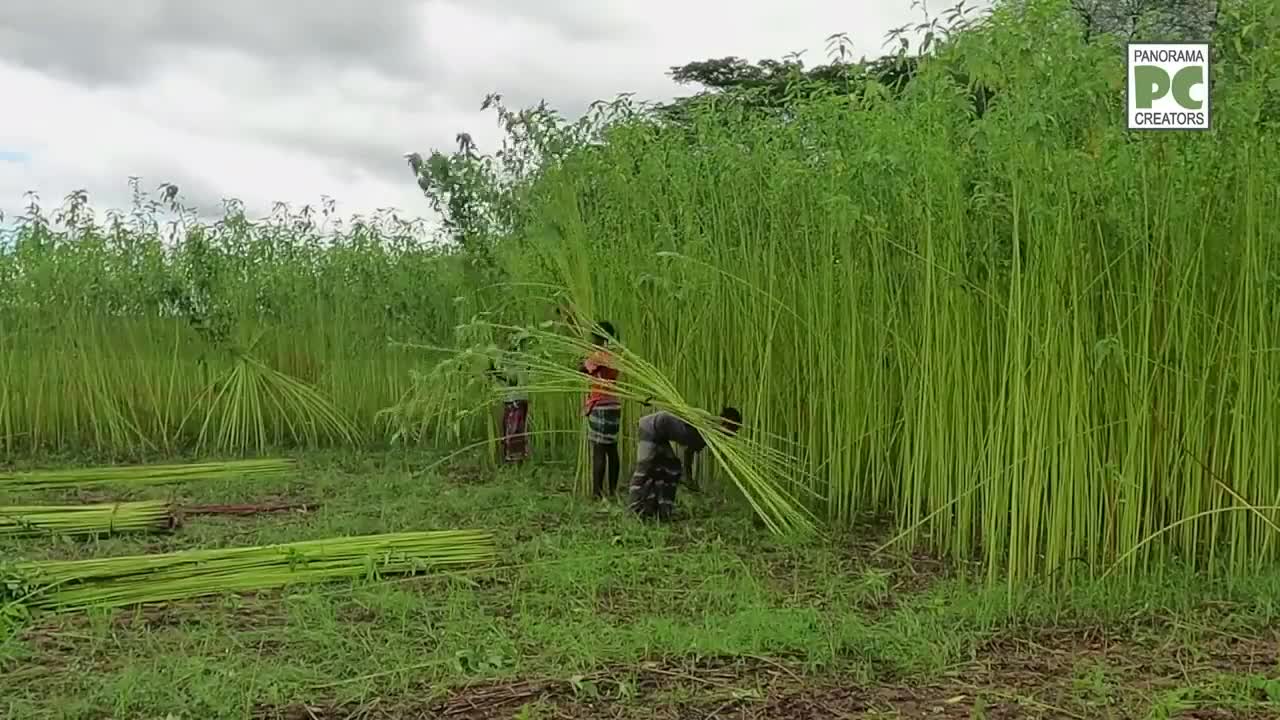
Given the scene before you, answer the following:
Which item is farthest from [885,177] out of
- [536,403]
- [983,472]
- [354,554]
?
[536,403]

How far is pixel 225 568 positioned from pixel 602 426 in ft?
8.88

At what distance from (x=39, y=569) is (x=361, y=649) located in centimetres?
174

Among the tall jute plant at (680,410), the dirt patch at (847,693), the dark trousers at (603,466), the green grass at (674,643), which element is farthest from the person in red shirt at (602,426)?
the dirt patch at (847,693)

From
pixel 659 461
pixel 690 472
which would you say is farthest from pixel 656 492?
pixel 690 472

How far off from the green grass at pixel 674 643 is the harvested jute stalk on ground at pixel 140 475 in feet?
8.36

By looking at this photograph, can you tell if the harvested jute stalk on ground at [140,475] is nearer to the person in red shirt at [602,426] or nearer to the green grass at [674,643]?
the green grass at [674,643]

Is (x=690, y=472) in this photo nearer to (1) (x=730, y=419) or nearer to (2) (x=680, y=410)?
(1) (x=730, y=419)

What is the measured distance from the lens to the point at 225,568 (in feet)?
15.9

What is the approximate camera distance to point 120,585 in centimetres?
456

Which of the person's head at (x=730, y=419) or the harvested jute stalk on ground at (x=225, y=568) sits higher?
the person's head at (x=730, y=419)

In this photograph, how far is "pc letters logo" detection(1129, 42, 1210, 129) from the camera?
13.4 feet

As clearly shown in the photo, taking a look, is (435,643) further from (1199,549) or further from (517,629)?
(1199,549)

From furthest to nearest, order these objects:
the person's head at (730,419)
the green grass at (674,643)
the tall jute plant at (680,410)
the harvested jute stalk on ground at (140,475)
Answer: the harvested jute stalk on ground at (140,475) → the person's head at (730,419) → the tall jute plant at (680,410) → the green grass at (674,643)

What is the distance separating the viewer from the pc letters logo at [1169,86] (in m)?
4.08
